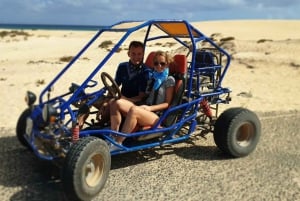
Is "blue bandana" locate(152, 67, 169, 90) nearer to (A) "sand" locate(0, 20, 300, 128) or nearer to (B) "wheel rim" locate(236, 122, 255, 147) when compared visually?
(B) "wheel rim" locate(236, 122, 255, 147)

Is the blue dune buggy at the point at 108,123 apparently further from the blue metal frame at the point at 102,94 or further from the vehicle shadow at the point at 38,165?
the vehicle shadow at the point at 38,165

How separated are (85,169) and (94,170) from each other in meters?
0.24

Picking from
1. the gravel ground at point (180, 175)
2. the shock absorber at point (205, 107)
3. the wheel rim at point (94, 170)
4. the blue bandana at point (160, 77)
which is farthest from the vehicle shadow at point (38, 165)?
the blue bandana at point (160, 77)

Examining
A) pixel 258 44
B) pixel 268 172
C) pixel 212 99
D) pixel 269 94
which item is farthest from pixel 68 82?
pixel 258 44

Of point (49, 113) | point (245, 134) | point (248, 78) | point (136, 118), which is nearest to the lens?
point (49, 113)

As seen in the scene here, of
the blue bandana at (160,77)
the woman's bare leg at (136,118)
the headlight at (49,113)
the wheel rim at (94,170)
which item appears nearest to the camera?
the headlight at (49,113)

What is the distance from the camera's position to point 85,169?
4750 mm

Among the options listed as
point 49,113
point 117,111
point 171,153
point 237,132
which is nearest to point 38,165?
point 117,111

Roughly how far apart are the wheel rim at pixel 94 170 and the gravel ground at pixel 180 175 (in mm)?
221

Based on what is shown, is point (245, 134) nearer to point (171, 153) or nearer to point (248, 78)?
point (171, 153)

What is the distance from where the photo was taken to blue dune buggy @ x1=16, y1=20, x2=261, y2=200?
187 inches

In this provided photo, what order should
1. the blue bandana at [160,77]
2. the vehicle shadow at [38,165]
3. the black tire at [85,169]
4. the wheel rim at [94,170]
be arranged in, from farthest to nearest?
the blue bandana at [160,77], the vehicle shadow at [38,165], the wheel rim at [94,170], the black tire at [85,169]

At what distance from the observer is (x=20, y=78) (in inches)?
531

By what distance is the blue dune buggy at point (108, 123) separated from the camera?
4.76 meters
